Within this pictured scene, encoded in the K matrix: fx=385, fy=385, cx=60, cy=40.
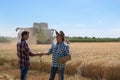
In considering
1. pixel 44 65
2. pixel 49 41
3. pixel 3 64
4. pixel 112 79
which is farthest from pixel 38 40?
pixel 112 79

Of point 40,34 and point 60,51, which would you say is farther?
point 40,34

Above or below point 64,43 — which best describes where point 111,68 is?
below

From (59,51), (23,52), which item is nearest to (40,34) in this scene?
(23,52)

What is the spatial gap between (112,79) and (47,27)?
26570 millimetres

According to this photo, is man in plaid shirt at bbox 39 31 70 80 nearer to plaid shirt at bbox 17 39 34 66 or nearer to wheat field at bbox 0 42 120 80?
plaid shirt at bbox 17 39 34 66

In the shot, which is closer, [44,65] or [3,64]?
[44,65]

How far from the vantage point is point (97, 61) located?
12.1 meters

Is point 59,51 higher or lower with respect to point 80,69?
higher

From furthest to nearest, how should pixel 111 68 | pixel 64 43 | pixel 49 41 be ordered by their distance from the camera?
pixel 49 41 → pixel 111 68 → pixel 64 43

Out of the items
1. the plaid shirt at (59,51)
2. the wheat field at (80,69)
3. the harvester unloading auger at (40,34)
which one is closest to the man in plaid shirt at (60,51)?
the plaid shirt at (59,51)

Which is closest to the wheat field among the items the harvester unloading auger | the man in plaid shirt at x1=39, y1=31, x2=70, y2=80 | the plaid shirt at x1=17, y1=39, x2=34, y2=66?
the man in plaid shirt at x1=39, y1=31, x2=70, y2=80

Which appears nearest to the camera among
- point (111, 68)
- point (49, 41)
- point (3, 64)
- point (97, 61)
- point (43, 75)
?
point (111, 68)

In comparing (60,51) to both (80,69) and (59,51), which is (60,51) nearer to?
(59,51)

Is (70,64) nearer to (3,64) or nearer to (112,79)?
(112,79)
